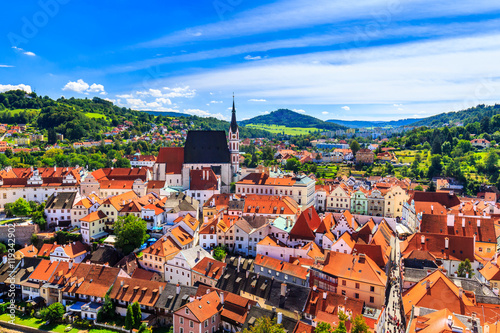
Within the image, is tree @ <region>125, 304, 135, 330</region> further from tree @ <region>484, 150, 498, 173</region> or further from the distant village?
tree @ <region>484, 150, 498, 173</region>

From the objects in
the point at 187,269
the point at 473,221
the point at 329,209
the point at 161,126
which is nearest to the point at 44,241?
the point at 187,269

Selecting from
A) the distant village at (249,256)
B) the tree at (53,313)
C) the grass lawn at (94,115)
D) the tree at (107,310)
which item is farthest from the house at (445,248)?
the grass lawn at (94,115)

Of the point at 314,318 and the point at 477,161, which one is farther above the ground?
the point at 477,161

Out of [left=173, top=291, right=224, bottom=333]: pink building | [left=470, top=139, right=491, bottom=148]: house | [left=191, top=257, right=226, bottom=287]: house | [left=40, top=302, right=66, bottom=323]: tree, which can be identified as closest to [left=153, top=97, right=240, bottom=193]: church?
[left=191, top=257, right=226, bottom=287]: house

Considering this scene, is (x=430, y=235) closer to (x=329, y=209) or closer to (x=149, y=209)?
(x=329, y=209)

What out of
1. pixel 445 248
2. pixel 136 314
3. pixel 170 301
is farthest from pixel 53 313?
pixel 445 248

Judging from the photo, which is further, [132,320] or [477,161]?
[477,161]

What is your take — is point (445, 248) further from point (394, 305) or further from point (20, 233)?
point (20, 233)
